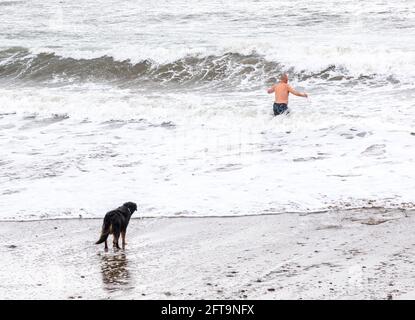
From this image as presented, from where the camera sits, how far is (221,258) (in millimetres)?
7594

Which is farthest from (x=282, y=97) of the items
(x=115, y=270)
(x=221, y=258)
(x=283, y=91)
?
(x=115, y=270)

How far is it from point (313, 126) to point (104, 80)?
10798mm

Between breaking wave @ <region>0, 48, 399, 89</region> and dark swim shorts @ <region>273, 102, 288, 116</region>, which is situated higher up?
dark swim shorts @ <region>273, 102, 288, 116</region>

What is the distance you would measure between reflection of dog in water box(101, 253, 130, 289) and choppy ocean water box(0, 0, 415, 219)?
1966 mm

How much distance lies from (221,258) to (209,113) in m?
9.48

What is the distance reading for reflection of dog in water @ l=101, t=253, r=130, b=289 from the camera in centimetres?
701

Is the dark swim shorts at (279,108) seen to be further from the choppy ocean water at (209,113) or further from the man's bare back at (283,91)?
the choppy ocean water at (209,113)

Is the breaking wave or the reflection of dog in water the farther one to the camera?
the breaking wave

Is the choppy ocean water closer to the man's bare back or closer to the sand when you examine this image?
the man's bare back

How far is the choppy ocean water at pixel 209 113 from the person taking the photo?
34.2ft

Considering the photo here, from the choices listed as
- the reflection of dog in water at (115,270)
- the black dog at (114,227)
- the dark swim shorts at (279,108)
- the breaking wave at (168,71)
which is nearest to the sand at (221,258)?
the reflection of dog in water at (115,270)

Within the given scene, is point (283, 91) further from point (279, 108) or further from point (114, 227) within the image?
point (114, 227)

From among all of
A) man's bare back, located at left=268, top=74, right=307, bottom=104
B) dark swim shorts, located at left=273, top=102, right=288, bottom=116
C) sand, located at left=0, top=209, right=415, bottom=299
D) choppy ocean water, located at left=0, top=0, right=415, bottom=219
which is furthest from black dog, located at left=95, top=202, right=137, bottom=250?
man's bare back, located at left=268, top=74, right=307, bottom=104

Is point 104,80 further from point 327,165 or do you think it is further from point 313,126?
point 327,165
